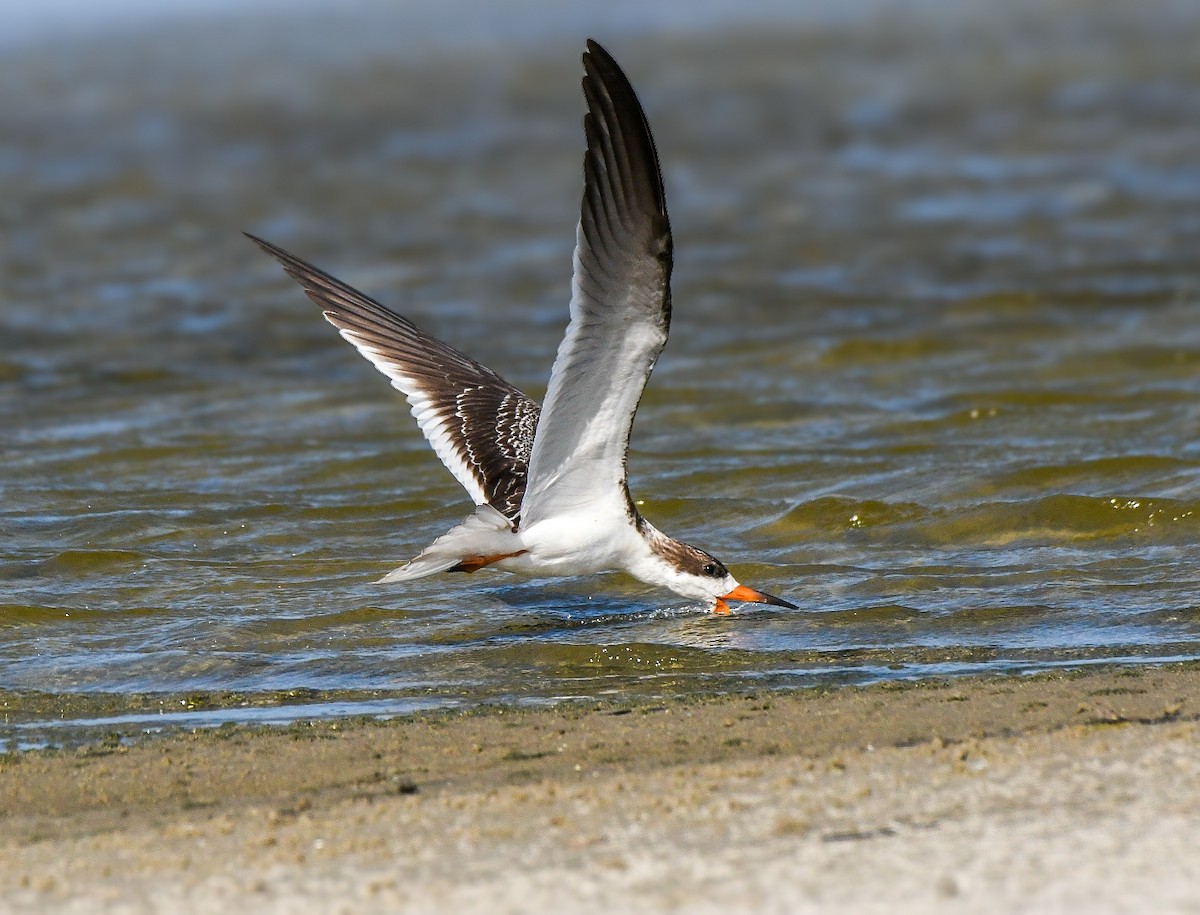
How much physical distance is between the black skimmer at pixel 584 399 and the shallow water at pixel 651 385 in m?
0.31

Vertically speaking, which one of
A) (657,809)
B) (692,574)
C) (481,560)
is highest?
(481,560)

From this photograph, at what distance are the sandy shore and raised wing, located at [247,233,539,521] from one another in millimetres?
2179

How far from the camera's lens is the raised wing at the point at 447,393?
7.76 m

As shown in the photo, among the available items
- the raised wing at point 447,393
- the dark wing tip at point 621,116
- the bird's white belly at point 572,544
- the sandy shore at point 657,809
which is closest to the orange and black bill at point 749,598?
the bird's white belly at point 572,544

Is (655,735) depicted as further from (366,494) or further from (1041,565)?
(366,494)

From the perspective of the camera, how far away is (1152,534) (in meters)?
8.13

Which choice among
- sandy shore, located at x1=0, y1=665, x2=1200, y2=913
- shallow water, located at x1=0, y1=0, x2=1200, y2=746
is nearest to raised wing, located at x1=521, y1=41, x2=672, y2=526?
shallow water, located at x1=0, y1=0, x2=1200, y2=746

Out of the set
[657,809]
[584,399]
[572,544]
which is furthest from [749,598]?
[657,809]

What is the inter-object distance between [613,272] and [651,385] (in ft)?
19.1

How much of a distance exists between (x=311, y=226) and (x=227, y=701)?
13198mm

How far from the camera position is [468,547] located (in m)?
6.77

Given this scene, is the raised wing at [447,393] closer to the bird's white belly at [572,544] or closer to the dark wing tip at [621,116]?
the bird's white belly at [572,544]

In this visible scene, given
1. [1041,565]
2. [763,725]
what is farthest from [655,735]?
[1041,565]

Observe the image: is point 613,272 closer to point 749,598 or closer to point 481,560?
point 481,560
